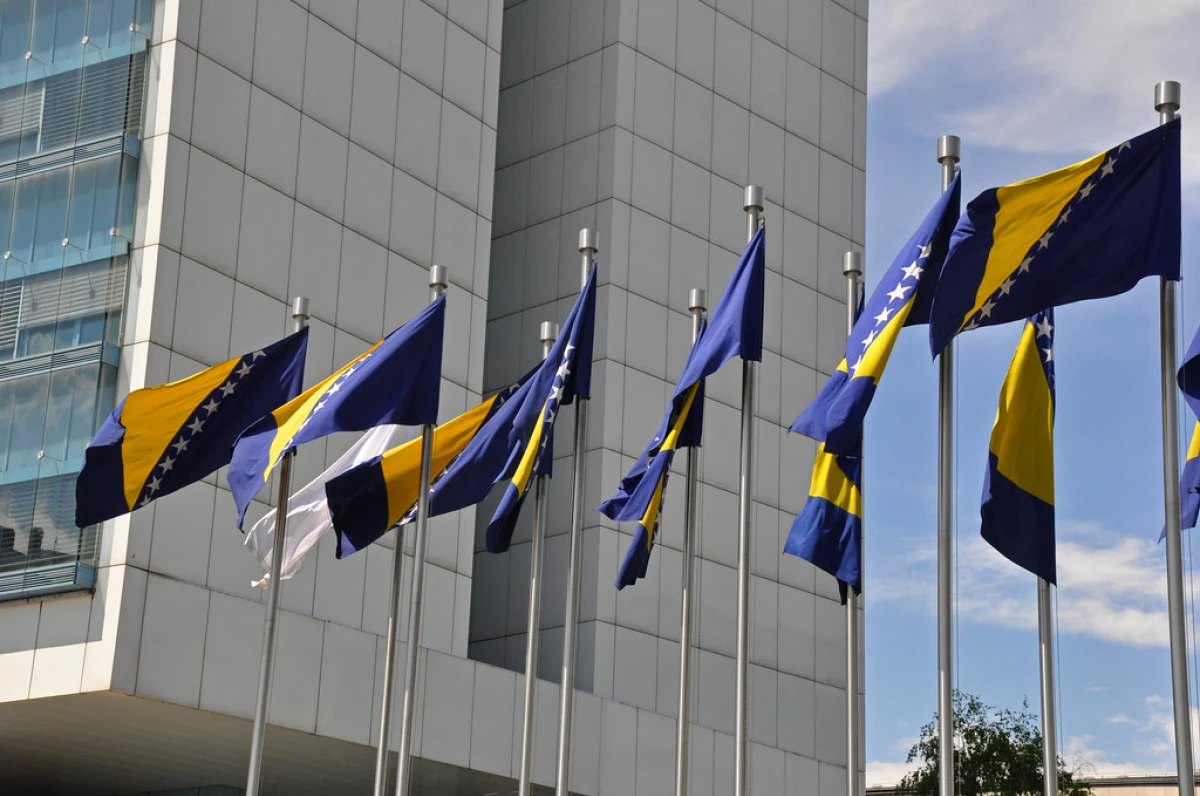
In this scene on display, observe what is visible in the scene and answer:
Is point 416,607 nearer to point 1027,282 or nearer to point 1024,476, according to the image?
point 1024,476

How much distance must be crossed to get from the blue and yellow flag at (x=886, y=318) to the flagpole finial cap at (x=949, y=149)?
24 cm

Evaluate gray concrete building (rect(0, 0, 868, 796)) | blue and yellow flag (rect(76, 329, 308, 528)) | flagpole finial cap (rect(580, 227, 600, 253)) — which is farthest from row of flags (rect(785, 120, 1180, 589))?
gray concrete building (rect(0, 0, 868, 796))

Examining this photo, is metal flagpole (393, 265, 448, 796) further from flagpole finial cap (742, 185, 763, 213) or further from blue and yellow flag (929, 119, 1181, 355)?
blue and yellow flag (929, 119, 1181, 355)

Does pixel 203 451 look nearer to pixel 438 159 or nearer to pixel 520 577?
pixel 438 159

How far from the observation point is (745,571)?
19.4 m

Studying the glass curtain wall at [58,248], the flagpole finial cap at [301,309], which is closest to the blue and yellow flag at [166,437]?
the flagpole finial cap at [301,309]

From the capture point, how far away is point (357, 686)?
29.4 meters

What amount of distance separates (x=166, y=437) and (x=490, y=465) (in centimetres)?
364

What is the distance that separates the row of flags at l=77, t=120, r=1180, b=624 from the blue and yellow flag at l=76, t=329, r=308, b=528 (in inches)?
0.9

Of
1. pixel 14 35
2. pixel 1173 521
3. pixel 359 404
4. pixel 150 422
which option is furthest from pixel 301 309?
pixel 1173 521

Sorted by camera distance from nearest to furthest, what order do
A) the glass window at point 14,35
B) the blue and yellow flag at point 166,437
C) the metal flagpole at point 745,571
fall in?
the metal flagpole at point 745,571 < the blue and yellow flag at point 166,437 < the glass window at point 14,35

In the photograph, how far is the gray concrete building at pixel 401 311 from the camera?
28266 mm

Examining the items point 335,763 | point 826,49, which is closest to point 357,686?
point 335,763

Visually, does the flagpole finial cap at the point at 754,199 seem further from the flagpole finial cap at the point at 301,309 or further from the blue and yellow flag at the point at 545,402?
the flagpole finial cap at the point at 301,309
